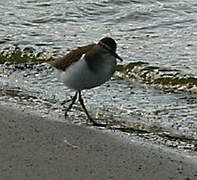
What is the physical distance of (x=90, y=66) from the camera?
685cm

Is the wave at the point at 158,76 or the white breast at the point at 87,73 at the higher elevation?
the white breast at the point at 87,73

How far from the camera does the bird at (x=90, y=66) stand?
6.85 m

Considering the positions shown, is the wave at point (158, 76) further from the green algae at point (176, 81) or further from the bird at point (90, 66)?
the bird at point (90, 66)

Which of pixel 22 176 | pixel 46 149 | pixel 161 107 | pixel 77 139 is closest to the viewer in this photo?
pixel 22 176

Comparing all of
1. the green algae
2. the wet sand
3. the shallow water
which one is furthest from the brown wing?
the green algae

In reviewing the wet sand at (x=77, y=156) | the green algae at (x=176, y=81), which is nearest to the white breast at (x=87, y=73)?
the wet sand at (x=77, y=156)

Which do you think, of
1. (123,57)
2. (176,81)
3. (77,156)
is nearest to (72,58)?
(77,156)

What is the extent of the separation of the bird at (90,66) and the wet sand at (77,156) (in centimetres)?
50

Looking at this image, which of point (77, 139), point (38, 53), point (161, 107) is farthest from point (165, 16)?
point (77, 139)

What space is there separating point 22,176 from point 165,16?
7.69m

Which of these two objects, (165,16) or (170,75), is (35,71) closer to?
(170,75)

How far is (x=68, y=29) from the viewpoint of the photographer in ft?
39.2

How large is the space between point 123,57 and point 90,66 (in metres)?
3.41

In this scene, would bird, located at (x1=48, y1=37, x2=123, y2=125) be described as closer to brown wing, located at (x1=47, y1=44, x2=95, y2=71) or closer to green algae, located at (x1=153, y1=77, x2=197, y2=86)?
brown wing, located at (x1=47, y1=44, x2=95, y2=71)
